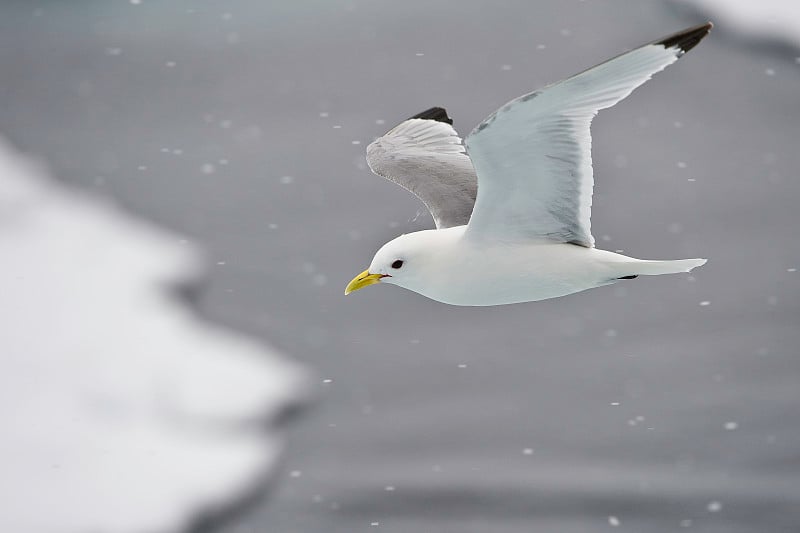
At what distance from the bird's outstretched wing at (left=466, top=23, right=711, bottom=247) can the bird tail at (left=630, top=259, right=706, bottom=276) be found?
7.7 inches

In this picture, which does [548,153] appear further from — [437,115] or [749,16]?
[749,16]

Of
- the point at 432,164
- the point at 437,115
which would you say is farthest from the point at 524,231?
the point at 437,115

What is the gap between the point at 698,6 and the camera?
9.30 meters

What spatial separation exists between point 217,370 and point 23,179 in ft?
9.38

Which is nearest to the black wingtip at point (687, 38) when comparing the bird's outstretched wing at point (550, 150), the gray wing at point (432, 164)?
the bird's outstretched wing at point (550, 150)

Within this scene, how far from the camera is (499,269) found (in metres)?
3.27

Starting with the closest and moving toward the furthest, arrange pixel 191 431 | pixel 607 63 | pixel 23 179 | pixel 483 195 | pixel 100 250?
1. pixel 607 63
2. pixel 483 195
3. pixel 191 431
4. pixel 100 250
5. pixel 23 179

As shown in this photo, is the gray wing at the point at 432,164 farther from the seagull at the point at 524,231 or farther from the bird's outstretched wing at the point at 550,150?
the bird's outstretched wing at the point at 550,150

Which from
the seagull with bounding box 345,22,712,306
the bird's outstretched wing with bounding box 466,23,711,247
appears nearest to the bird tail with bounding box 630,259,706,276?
the seagull with bounding box 345,22,712,306

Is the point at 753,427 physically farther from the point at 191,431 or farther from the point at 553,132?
the point at 553,132

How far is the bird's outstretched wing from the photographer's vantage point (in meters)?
2.58

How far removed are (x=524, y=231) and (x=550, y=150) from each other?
1.17 feet

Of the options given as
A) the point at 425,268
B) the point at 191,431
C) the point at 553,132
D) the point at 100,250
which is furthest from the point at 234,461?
the point at 553,132

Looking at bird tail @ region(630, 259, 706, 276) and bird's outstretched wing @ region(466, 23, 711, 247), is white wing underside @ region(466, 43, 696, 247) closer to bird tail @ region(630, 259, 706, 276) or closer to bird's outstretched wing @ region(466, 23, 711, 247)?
bird's outstretched wing @ region(466, 23, 711, 247)
